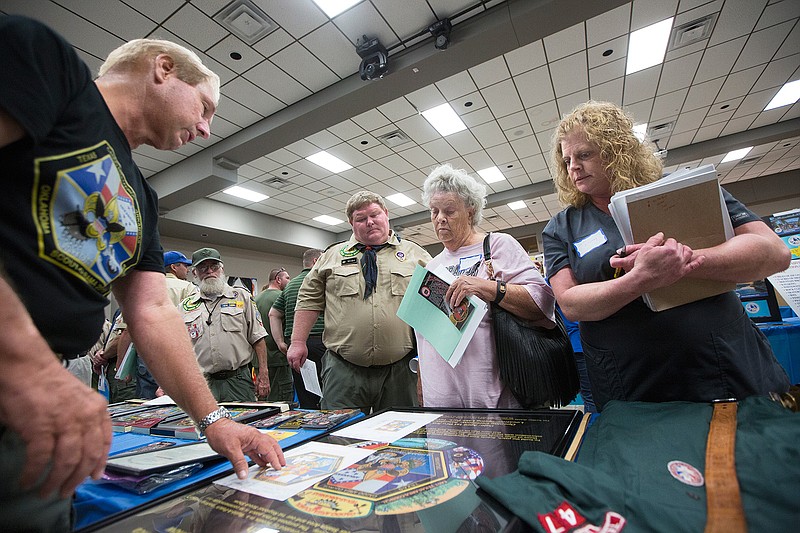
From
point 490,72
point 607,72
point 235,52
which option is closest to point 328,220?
point 235,52

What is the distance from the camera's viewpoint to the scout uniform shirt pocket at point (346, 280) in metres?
1.85

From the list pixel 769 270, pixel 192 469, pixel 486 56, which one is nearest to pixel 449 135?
pixel 486 56

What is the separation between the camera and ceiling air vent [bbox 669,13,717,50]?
3875 mm

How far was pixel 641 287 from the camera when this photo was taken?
0.79 m

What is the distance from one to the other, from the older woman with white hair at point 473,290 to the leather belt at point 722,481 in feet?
2.02

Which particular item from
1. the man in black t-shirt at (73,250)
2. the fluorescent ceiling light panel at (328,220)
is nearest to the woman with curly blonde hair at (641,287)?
the man in black t-shirt at (73,250)

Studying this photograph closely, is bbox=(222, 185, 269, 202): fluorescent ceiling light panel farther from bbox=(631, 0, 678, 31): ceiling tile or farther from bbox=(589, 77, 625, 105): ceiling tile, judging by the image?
bbox=(631, 0, 678, 31): ceiling tile

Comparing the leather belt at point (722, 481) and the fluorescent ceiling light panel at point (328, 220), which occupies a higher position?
the fluorescent ceiling light panel at point (328, 220)

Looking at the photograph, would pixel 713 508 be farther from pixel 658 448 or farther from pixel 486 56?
pixel 486 56

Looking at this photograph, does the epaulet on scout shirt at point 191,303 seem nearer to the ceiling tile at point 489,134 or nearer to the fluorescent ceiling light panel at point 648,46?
the ceiling tile at point 489,134

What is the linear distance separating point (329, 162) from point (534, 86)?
11.0 ft

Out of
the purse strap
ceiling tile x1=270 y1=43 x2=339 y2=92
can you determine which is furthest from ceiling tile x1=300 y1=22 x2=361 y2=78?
the purse strap

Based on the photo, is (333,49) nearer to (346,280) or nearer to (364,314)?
(346,280)

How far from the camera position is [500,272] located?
128 centimetres
